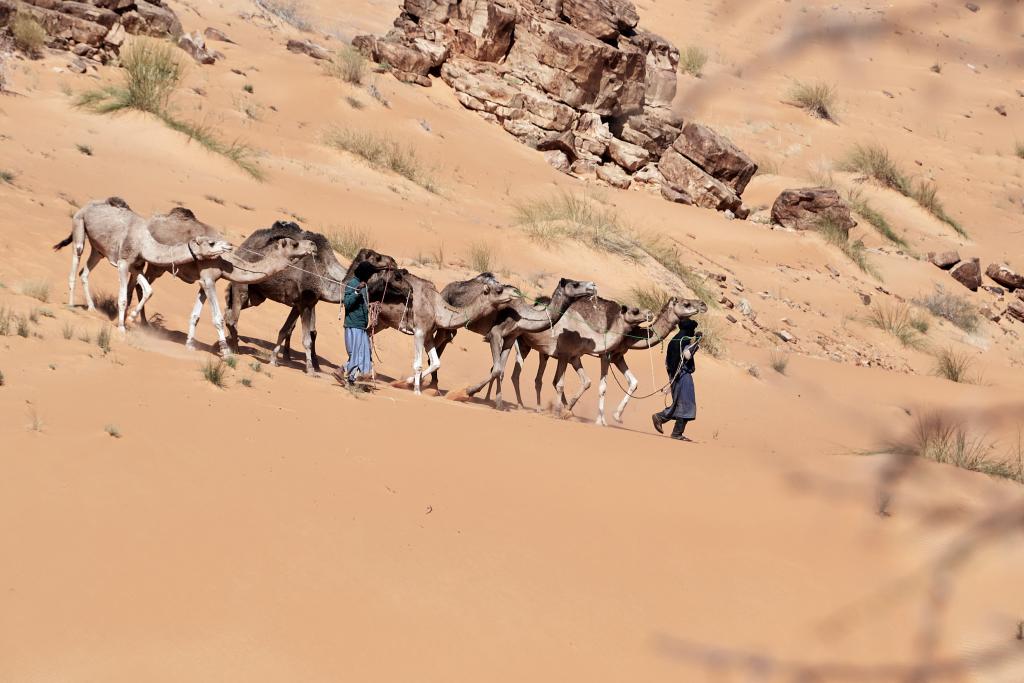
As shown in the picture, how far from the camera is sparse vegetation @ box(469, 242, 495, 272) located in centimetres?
2083

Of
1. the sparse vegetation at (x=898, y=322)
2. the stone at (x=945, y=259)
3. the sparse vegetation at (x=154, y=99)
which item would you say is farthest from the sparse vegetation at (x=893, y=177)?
the sparse vegetation at (x=154, y=99)

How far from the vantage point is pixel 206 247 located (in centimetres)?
1224

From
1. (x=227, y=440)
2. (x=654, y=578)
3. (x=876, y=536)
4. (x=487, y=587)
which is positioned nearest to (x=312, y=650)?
(x=487, y=587)

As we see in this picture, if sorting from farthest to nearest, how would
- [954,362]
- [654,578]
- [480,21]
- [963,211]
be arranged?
[963,211]
[480,21]
[954,362]
[654,578]

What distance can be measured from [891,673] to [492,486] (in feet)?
11.1

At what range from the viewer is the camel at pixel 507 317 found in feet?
47.0

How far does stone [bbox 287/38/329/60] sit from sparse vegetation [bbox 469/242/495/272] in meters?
13.8

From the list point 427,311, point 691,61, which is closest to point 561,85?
point 691,61

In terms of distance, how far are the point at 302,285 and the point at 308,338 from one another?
0.69 meters

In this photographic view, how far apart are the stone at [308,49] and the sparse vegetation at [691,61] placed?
16584mm

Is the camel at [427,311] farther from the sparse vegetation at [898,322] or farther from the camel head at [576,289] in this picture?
the sparse vegetation at [898,322]

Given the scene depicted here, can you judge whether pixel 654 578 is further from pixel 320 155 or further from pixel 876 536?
pixel 320 155

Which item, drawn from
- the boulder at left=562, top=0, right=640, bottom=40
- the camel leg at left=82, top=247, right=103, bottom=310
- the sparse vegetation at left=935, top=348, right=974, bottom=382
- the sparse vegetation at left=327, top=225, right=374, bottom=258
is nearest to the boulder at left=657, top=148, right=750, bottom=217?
the boulder at left=562, top=0, right=640, bottom=40

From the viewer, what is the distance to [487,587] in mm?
6680
